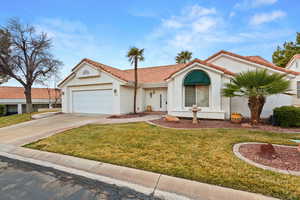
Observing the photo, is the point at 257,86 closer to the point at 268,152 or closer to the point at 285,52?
the point at 268,152

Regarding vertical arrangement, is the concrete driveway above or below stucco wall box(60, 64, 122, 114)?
below

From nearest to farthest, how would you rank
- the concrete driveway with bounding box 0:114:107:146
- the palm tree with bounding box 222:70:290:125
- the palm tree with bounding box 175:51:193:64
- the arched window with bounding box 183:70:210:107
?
the concrete driveway with bounding box 0:114:107:146
the palm tree with bounding box 222:70:290:125
the arched window with bounding box 183:70:210:107
the palm tree with bounding box 175:51:193:64

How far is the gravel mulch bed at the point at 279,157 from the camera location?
3331 mm

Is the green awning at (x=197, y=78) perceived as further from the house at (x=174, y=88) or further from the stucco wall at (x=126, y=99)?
the stucco wall at (x=126, y=99)

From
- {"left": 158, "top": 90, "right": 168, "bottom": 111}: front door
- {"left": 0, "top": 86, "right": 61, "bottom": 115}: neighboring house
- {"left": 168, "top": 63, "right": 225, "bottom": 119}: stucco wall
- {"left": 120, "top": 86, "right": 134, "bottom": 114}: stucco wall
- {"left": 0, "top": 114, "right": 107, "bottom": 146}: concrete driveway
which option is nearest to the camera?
{"left": 0, "top": 114, "right": 107, "bottom": 146}: concrete driveway

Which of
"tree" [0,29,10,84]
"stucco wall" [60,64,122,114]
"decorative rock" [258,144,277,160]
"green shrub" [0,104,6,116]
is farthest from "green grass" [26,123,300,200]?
"green shrub" [0,104,6,116]

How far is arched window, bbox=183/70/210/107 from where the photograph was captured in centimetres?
911

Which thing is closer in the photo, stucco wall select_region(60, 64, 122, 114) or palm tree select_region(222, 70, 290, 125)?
palm tree select_region(222, 70, 290, 125)

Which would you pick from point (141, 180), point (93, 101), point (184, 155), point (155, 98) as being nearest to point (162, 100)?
point (155, 98)

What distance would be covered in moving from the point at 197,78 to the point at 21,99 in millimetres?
34063

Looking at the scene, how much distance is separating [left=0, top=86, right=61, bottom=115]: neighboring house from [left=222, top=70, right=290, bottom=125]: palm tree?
33.4m

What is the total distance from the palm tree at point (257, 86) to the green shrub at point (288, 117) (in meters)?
0.94

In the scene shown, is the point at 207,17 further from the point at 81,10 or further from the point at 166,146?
the point at 166,146

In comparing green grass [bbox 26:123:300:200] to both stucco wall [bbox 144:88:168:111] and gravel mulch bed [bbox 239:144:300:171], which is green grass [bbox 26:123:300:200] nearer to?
gravel mulch bed [bbox 239:144:300:171]
